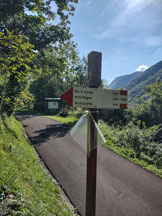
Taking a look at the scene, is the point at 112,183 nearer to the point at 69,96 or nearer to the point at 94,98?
the point at 94,98

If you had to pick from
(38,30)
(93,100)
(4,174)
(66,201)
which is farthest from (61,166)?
(38,30)

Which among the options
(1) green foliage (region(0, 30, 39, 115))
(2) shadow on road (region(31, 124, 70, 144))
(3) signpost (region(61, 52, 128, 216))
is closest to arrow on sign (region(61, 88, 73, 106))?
(3) signpost (region(61, 52, 128, 216))

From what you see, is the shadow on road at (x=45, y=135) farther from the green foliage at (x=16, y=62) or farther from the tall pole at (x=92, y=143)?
the tall pole at (x=92, y=143)

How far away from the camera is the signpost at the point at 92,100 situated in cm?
177

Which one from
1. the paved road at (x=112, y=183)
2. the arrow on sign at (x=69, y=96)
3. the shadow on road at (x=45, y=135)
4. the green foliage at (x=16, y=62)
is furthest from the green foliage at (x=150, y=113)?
the arrow on sign at (x=69, y=96)

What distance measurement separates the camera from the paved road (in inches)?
135

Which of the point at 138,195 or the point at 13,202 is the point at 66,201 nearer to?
the point at 13,202

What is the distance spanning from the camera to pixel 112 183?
443 cm

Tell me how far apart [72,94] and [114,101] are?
605 mm

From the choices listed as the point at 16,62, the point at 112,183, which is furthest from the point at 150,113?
the point at 16,62

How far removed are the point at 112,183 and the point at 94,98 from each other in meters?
3.83

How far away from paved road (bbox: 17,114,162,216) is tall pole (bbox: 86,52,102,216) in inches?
68.6

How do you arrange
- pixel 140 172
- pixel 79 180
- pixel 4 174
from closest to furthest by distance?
pixel 4 174
pixel 79 180
pixel 140 172

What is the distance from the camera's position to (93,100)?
1.80 meters
